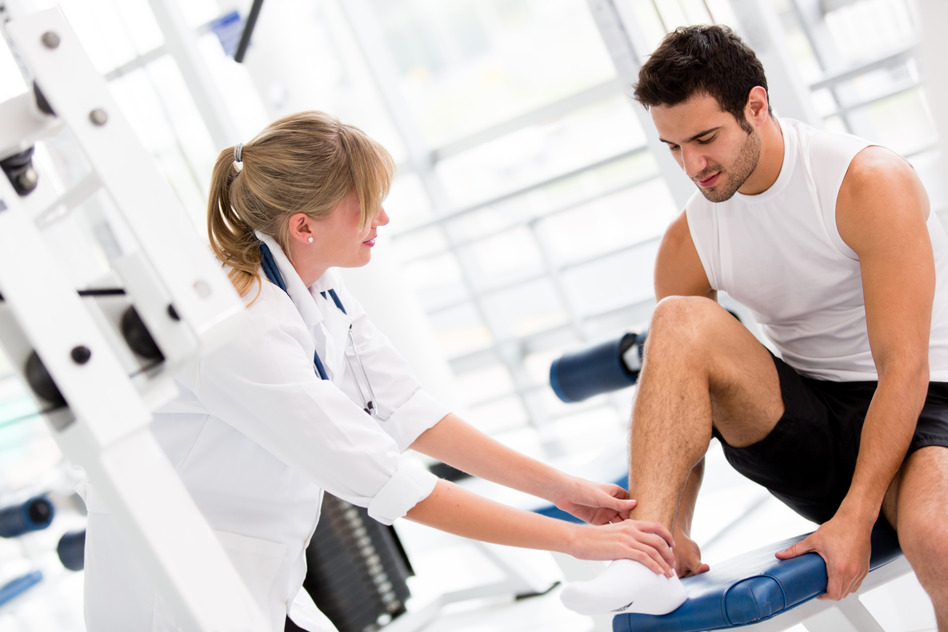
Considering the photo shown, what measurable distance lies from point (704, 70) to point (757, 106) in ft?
0.40

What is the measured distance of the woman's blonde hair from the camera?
1293 millimetres

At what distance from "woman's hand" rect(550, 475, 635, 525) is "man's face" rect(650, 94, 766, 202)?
1.81 ft

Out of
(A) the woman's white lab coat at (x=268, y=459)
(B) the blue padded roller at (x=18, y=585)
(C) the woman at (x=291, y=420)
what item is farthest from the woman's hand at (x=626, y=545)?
(B) the blue padded roller at (x=18, y=585)

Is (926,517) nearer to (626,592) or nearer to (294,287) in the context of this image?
(626,592)

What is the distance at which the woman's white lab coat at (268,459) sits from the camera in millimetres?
1140

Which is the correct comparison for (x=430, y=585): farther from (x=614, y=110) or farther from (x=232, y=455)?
(x=614, y=110)

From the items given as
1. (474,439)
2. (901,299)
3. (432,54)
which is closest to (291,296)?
(474,439)

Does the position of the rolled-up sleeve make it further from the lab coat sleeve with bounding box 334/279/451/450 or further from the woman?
the lab coat sleeve with bounding box 334/279/451/450

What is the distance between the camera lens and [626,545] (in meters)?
1.24

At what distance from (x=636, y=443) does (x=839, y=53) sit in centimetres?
295

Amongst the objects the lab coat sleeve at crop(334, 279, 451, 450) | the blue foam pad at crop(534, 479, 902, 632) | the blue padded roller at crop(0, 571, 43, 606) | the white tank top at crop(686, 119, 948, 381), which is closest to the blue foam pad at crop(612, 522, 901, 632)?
the blue foam pad at crop(534, 479, 902, 632)

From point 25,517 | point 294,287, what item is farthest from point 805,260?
point 25,517

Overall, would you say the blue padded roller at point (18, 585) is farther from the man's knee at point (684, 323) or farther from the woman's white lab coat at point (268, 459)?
the man's knee at point (684, 323)

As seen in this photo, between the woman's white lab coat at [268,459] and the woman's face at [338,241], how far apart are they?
5 centimetres
